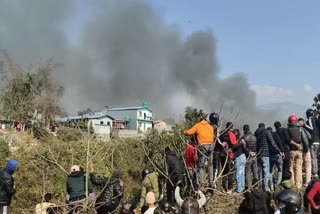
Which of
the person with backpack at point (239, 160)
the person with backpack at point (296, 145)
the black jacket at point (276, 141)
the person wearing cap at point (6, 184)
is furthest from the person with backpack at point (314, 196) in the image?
the person wearing cap at point (6, 184)

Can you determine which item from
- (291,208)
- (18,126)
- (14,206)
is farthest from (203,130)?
(18,126)

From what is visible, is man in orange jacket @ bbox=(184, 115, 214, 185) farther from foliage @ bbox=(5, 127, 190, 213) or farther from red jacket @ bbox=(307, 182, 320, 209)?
foliage @ bbox=(5, 127, 190, 213)

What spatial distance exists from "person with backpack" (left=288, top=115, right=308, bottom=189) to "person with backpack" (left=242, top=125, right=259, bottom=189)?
0.93m

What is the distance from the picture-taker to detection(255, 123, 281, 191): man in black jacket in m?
9.96

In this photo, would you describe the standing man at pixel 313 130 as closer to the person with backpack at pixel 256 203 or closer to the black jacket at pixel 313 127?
the black jacket at pixel 313 127

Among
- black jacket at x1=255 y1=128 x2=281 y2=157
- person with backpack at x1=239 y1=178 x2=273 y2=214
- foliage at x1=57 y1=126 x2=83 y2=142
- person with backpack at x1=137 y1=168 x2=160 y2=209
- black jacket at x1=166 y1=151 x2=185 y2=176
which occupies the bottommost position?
person with backpack at x1=239 y1=178 x2=273 y2=214

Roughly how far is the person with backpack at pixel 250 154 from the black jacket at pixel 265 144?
0.12m

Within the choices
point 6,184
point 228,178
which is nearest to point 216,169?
point 228,178

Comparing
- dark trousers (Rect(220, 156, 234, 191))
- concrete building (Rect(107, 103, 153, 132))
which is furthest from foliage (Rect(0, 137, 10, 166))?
concrete building (Rect(107, 103, 153, 132))

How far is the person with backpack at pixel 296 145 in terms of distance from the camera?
10156 millimetres

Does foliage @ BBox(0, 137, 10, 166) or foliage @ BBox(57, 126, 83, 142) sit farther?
foliage @ BBox(57, 126, 83, 142)

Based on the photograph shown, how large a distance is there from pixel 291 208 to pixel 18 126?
91.0 feet

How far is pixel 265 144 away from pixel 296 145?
0.86 metres

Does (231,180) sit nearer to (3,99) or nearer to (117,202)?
(117,202)
